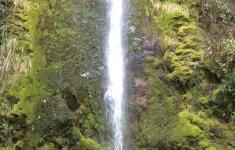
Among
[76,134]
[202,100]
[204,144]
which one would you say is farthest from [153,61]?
[76,134]

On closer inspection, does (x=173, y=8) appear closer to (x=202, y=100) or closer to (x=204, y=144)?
(x=202, y=100)

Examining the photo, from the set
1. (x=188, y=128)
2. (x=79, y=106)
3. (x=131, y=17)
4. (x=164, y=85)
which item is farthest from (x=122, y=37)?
(x=188, y=128)

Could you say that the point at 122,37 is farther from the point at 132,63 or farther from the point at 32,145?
the point at 32,145

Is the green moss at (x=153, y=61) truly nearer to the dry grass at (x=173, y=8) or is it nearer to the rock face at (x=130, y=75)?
the rock face at (x=130, y=75)

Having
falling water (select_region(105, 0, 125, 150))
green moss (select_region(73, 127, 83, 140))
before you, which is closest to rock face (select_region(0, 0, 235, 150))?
green moss (select_region(73, 127, 83, 140))

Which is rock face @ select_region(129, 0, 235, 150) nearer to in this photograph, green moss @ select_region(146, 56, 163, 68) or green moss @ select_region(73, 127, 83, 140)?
green moss @ select_region(146, 56, 163, 68)

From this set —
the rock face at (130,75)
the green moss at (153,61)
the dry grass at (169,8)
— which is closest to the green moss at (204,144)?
the rock face at (130,75)
